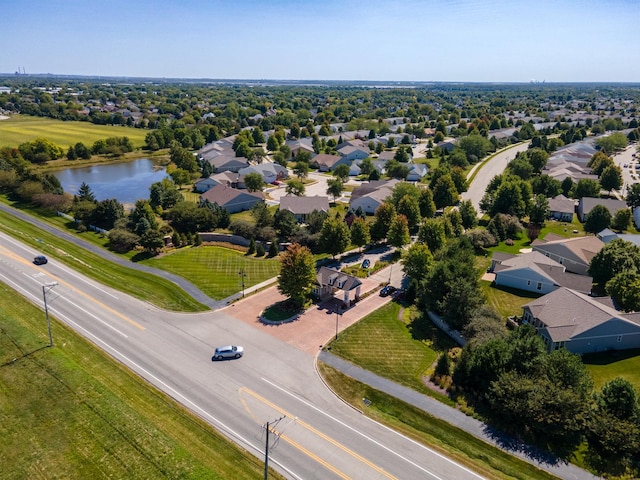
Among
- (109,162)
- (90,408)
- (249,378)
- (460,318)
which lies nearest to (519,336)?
(460,318)

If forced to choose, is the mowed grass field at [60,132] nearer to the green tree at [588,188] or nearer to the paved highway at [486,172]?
the paved highway at [486,172]

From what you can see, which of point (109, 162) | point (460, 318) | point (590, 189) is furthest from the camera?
point (109, 162)

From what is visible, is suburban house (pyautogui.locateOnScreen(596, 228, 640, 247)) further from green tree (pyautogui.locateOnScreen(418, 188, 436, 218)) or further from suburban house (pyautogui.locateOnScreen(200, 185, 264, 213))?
suburban house (pyautogui.locateOnScreen(200, 185, 264, 213))

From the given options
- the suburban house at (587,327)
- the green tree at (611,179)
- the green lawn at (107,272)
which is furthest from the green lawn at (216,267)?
the green tree at (611,179)

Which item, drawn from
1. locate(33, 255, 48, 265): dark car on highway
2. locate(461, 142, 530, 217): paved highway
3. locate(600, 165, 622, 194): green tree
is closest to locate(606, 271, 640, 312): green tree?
locate(461, 142, 530, 217): paved highway

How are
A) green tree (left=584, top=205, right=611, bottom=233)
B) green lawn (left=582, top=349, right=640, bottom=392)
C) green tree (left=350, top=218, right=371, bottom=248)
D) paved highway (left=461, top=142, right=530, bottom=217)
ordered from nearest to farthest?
green lawn (left=582, top=349, right=640, bottom=392), green tree (left=350, top=218, right=371, bottom=248), green tree (left=584, top=205, right=611, bottom=233), paved highway (left=461, top=142, right=530, bottom=217)

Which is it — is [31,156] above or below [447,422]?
above

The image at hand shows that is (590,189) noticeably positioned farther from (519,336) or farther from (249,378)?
(249,378)
